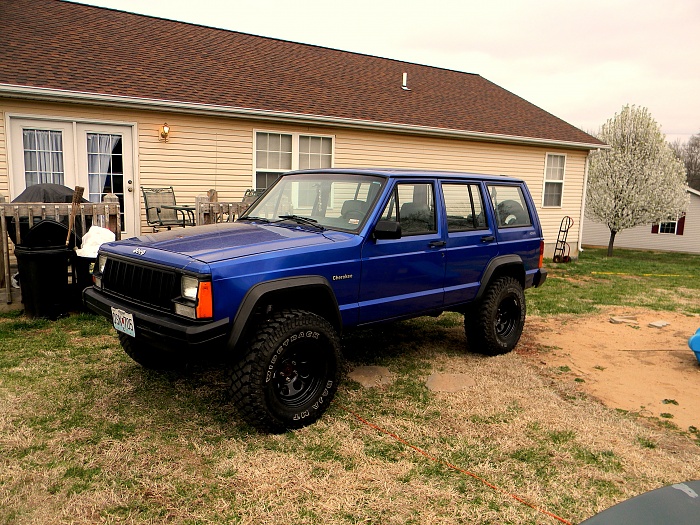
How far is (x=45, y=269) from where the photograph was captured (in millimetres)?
6219

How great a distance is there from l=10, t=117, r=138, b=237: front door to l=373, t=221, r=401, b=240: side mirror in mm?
6532

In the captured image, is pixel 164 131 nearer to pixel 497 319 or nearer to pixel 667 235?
pixel 497 319

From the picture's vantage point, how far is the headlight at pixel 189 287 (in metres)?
3.33

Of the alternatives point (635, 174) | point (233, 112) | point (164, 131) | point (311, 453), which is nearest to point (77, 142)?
point (164, 131)

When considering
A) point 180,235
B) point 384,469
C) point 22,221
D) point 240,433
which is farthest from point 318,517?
point 22,221

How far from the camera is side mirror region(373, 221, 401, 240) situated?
410 cm

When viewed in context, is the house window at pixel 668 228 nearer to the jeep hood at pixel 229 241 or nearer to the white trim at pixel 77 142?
the white trim at pixel 77 142

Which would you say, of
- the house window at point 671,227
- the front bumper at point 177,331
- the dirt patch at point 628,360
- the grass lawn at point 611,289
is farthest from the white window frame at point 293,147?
the house window at point 671,227

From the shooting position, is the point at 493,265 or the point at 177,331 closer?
the point at 177,331

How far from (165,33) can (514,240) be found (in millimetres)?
10083

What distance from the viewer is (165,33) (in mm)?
12008

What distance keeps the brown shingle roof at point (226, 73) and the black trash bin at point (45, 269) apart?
3016 mm

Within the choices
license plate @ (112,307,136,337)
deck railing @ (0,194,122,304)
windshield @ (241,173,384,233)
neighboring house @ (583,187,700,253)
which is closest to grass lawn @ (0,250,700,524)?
license plate @ (112,307,136,337)

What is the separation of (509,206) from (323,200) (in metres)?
2.29
